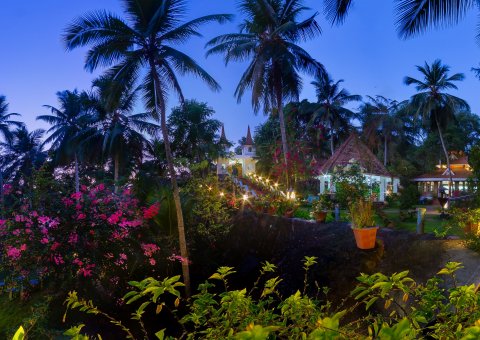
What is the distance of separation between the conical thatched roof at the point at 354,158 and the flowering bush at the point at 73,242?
1491 centimetres

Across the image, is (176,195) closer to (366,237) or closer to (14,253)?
(14,253)

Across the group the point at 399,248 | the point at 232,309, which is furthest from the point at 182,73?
the point at 232,309

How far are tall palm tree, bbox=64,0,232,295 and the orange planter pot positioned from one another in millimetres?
4189

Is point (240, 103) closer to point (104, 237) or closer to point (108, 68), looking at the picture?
point (108, 68)

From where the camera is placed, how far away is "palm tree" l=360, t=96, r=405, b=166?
31375mm

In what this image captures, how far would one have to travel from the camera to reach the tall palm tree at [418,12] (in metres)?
4.65

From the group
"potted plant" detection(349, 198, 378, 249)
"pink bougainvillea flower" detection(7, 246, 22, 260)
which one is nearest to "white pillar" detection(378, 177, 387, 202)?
"potted plant" detection(349, 198, 378, 249)

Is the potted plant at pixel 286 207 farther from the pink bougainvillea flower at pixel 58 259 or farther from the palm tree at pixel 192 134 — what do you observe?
the palm tree at pixel 192 134

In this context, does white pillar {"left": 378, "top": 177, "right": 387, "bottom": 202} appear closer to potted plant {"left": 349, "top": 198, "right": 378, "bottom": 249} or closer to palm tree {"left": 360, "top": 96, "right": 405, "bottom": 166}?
palm tree {"left": 360, "top": 96, "right": 405, "bottom": 166}

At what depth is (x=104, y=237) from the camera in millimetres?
7133

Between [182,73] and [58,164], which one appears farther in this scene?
[58,164]

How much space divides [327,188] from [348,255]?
51.2ft

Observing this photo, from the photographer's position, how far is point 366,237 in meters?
6.45

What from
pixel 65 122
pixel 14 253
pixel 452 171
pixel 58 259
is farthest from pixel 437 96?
pixel 65 122
